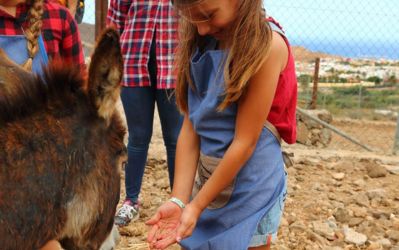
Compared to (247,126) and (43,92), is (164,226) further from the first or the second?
(43,92)

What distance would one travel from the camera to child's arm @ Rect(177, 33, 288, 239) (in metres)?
1.81

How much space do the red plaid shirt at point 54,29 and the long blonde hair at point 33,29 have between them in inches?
1.4

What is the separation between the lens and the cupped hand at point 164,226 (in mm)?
1859

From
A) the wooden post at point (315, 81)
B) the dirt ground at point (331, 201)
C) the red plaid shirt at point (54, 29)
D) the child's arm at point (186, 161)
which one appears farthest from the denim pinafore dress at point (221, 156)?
the wooden post at point (315, 81)

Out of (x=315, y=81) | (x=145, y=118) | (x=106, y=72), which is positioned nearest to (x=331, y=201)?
(x=145, y=118)

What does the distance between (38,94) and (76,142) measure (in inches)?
7.0

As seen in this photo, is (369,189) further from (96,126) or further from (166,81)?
(96,126)

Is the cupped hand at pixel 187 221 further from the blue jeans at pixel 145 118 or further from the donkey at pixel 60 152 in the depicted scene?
the blue jeans at pixel 145 118

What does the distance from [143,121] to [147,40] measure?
1.75ft

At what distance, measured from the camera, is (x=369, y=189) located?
4.56 meters

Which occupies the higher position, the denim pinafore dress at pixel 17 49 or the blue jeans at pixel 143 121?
the denim pinafore dress at pixel 17 49

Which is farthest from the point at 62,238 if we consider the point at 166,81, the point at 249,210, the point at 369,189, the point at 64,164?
the point at 369,189

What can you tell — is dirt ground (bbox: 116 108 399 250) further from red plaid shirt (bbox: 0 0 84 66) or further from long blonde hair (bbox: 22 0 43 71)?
long blonde hair (bbox: 22 0 43 71)

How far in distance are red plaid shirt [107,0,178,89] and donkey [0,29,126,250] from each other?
1.63m
